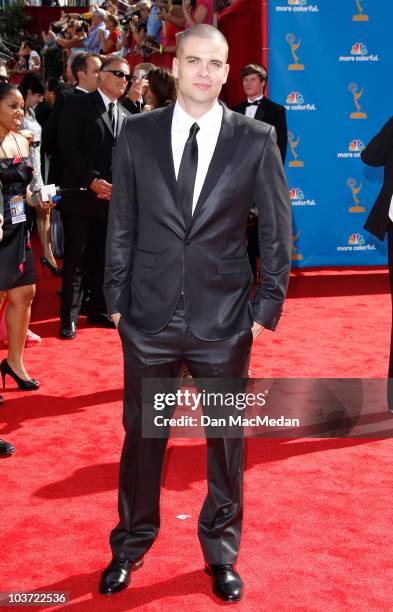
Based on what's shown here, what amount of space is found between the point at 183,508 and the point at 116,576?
2.58 ft

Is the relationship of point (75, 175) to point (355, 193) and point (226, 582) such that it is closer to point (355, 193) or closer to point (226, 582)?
point (355, 193)

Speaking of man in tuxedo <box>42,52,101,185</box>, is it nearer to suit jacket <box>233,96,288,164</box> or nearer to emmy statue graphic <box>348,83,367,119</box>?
suit jacket <box>233,96,288,164</box>

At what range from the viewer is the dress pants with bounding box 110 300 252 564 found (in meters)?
2.90

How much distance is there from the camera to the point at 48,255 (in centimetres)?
950

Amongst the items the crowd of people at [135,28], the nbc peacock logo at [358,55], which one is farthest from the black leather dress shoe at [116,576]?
the crowd of people at [135,28]

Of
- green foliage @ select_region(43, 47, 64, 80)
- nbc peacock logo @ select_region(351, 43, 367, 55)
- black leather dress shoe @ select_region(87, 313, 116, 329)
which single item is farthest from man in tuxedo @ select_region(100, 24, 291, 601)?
green foliage @ select_region(43, 47, 64, 80)

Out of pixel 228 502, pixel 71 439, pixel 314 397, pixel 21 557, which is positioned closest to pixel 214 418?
pixel 228 502

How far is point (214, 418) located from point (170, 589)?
27.2 inches

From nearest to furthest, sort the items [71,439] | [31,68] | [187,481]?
[187,481], [71,439], [31,68]

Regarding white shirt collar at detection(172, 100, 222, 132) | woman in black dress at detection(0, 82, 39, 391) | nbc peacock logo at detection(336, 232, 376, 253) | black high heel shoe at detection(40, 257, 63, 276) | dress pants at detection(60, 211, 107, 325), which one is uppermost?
white shirt collar at detection(172, 100, 222, 132)

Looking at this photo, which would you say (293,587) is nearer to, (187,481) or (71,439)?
(187,481)

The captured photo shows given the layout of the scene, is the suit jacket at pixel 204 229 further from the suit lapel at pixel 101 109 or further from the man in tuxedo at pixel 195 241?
the suit lapel at pixel 101 109

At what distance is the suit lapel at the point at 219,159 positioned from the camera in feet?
9.16

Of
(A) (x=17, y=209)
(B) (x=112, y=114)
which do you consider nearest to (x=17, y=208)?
(A) (x=17, y=209)
